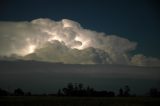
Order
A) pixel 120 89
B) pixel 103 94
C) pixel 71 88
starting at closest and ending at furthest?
pixel 103 94
pixel 71 88
pixel 120 89

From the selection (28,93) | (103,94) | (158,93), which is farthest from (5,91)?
(158,93)

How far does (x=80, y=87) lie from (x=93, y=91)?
8.28 meters

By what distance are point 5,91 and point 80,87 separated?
35.7m

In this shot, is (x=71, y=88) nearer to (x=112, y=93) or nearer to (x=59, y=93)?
(x=59, y=93)

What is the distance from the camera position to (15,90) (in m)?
143

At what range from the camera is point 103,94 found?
126312mm

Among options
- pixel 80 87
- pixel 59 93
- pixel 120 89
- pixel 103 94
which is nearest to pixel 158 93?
pixel 120 89

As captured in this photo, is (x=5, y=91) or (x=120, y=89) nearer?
(x=5, y=91)

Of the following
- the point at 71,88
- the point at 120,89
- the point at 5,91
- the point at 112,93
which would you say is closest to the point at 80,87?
the point at 71,88

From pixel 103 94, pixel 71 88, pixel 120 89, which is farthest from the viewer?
pixel 120 89

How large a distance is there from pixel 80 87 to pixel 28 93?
27098 mm

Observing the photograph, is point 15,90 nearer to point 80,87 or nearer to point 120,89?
point 80,87

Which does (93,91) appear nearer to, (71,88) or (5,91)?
(71,88)

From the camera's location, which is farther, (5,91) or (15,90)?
(15,90)
